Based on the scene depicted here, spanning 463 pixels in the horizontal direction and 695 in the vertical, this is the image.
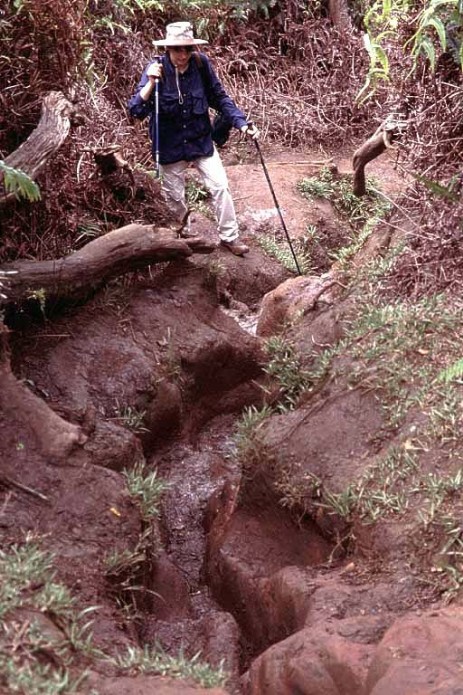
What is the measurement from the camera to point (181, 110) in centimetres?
703

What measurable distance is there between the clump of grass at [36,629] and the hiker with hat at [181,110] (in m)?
3.32

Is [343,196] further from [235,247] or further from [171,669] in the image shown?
[171,669]

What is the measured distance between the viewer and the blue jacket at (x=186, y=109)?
6.96 metres

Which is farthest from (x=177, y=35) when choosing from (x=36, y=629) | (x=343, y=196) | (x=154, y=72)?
(x=36, y=629)

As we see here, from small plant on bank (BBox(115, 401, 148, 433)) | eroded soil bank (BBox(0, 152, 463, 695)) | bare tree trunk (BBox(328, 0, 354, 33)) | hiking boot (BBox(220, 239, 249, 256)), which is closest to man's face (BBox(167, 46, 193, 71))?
eroded soil bank (BBox(0, 152, 463, 695))

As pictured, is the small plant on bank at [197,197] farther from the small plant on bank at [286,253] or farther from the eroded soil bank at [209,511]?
the eroded soil bank at [209,511]

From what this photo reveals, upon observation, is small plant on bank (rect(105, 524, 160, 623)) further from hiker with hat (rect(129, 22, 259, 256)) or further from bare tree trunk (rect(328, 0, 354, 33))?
bare tree trunk (rect(328, 0, 354, 33))

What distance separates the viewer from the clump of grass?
337 cm

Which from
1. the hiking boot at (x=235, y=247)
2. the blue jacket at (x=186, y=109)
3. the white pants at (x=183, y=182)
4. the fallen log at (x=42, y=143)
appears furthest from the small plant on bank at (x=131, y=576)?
the hiking boot at (x=235, y=247)

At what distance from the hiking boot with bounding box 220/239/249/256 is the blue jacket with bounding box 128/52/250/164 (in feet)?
3.63

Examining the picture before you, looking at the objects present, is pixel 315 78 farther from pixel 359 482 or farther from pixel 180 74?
pixel 359 482

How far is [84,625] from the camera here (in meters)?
3.99

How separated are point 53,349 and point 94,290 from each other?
1.93 feet

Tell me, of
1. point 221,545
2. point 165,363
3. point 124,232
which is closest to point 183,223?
point 124,232
